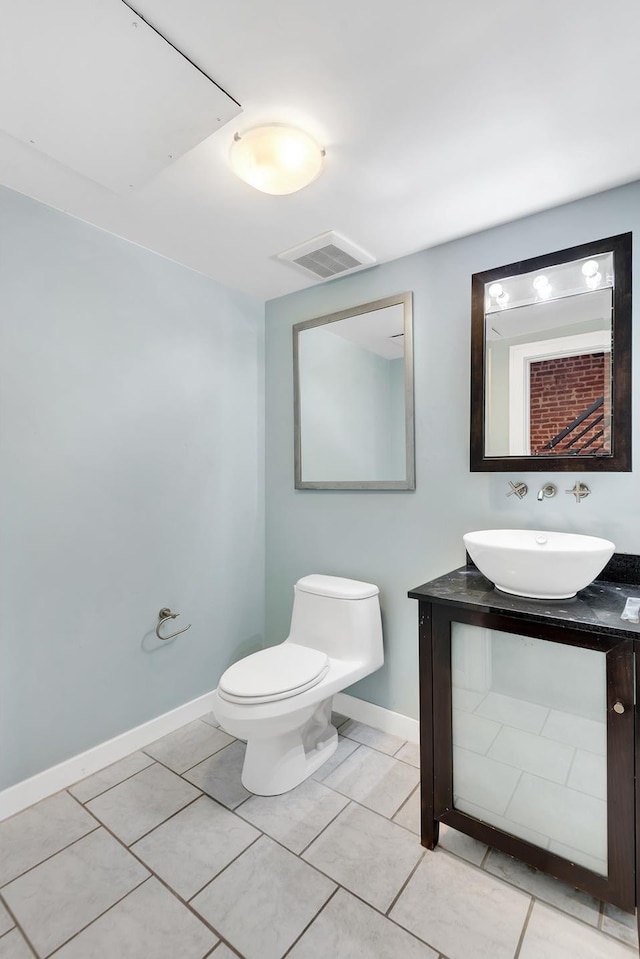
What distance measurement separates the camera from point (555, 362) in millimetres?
1756

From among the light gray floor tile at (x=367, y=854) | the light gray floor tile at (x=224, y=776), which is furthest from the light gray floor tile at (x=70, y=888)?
the light gray floor tile at (x=367, y=854)

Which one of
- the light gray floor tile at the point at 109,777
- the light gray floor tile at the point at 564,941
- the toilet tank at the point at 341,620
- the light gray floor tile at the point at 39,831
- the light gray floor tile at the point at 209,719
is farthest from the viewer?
the light gray floor tile at the point at 209,719

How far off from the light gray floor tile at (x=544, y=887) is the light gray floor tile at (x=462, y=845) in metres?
0.03

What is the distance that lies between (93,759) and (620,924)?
1.89 metres

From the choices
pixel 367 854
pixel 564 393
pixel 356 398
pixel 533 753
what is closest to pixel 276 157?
pixel 356 398

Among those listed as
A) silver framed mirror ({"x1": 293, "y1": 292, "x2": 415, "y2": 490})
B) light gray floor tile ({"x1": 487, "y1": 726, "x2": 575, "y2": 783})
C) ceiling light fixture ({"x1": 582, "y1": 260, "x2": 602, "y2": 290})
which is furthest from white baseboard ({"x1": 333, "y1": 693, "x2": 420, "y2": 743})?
ceiling light fixture ({"x1": 582, "y1": 260, "x2": 602, "y2": 290})

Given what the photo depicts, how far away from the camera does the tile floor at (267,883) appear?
4.01 ft

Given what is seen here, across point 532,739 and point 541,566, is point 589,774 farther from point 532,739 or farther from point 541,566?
point 541,566

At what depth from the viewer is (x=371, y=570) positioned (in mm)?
2311

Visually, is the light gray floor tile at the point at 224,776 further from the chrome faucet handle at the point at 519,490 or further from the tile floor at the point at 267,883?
the chrome faucet handle at the point at 519,490

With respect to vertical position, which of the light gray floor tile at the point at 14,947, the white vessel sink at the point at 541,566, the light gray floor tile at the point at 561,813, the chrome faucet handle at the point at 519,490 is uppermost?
the chrome faucet handle at the point at 519,490

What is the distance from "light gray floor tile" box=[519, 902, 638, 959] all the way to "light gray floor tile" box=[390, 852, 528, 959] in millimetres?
33

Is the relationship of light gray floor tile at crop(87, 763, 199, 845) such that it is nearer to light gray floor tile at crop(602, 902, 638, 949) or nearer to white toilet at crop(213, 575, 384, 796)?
white toilet at crop(213, 575, 384, 796)

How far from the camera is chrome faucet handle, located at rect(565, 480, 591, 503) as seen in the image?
1.71m
